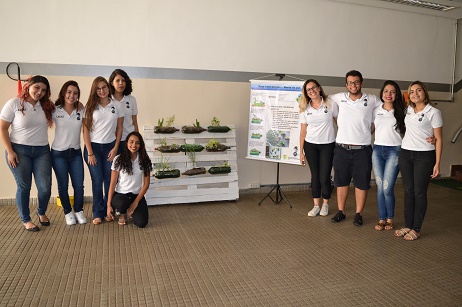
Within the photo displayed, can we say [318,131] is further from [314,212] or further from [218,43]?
[218,43]

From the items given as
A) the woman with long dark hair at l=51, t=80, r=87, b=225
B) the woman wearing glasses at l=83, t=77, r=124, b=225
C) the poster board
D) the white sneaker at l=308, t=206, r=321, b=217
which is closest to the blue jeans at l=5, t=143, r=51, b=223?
the woman with long dark hair at l=51, t=80, r=87, b=225

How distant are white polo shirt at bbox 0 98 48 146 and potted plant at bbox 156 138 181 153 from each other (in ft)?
5.00

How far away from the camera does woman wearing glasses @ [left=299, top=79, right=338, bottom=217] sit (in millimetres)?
4633

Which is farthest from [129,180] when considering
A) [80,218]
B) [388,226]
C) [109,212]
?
[388,226]

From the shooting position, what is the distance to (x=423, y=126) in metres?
3.85

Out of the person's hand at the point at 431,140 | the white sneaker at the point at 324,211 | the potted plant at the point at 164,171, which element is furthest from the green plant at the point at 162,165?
the person's hand at the point at 431,140

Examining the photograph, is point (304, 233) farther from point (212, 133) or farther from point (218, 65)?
point (218, 65)

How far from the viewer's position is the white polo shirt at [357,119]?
4.31 meters

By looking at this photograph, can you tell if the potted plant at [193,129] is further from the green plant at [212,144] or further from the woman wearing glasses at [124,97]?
the woman wearing glasses at [124,97]

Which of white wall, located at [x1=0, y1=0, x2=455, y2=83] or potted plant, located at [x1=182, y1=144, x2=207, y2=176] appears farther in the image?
potted plant, located at [x1=182, y1=144, x2=207, y2=176]

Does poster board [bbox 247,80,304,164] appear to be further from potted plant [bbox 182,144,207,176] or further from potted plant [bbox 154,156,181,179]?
potted plant [bbox 154,156,181,179]

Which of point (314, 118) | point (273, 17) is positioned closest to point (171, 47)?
point (273, 17)

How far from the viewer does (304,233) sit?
4262mm

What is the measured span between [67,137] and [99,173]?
0.52 meters
